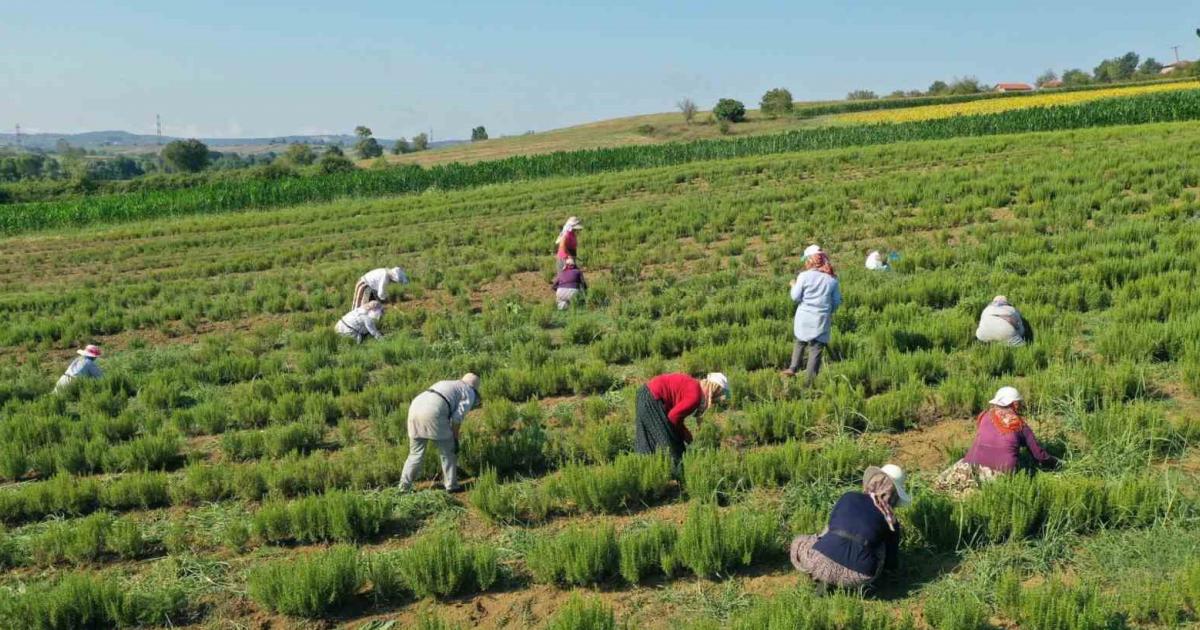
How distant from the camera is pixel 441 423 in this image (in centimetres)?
703

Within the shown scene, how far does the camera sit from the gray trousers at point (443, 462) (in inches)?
283

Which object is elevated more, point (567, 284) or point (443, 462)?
point (567, 284)

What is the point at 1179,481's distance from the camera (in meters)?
6.00

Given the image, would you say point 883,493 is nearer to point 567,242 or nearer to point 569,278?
point 569,278

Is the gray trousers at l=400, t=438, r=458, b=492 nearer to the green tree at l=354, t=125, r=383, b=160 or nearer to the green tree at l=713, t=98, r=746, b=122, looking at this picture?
the green tree at l=713, t=98, r=746, b=122

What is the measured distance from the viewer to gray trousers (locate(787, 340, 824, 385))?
9.15 m

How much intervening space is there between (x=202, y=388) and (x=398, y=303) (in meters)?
5.37

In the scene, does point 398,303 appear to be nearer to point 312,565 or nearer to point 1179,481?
point 312,565

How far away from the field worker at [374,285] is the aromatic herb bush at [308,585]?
291 inches

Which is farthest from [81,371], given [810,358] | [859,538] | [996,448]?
[996,448]

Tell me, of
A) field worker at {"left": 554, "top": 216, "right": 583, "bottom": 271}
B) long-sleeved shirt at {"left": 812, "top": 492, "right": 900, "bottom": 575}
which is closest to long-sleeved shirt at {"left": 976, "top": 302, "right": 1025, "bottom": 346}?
long-sleeved shirt at {"left": 812, "top": 492, "right": 900, "bottom": 575}

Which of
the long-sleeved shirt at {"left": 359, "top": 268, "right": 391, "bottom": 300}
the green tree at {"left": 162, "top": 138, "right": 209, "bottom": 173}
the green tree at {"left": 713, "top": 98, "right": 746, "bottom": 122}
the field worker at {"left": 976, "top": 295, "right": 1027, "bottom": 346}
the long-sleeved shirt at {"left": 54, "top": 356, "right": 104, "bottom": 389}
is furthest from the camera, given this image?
the green tree at {"left": 162, "top": 138, "right": 209, "bottom": 173}

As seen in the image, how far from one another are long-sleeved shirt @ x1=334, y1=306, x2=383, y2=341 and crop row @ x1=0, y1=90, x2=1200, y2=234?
31.2 metres

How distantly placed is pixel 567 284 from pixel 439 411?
7.45 metres
